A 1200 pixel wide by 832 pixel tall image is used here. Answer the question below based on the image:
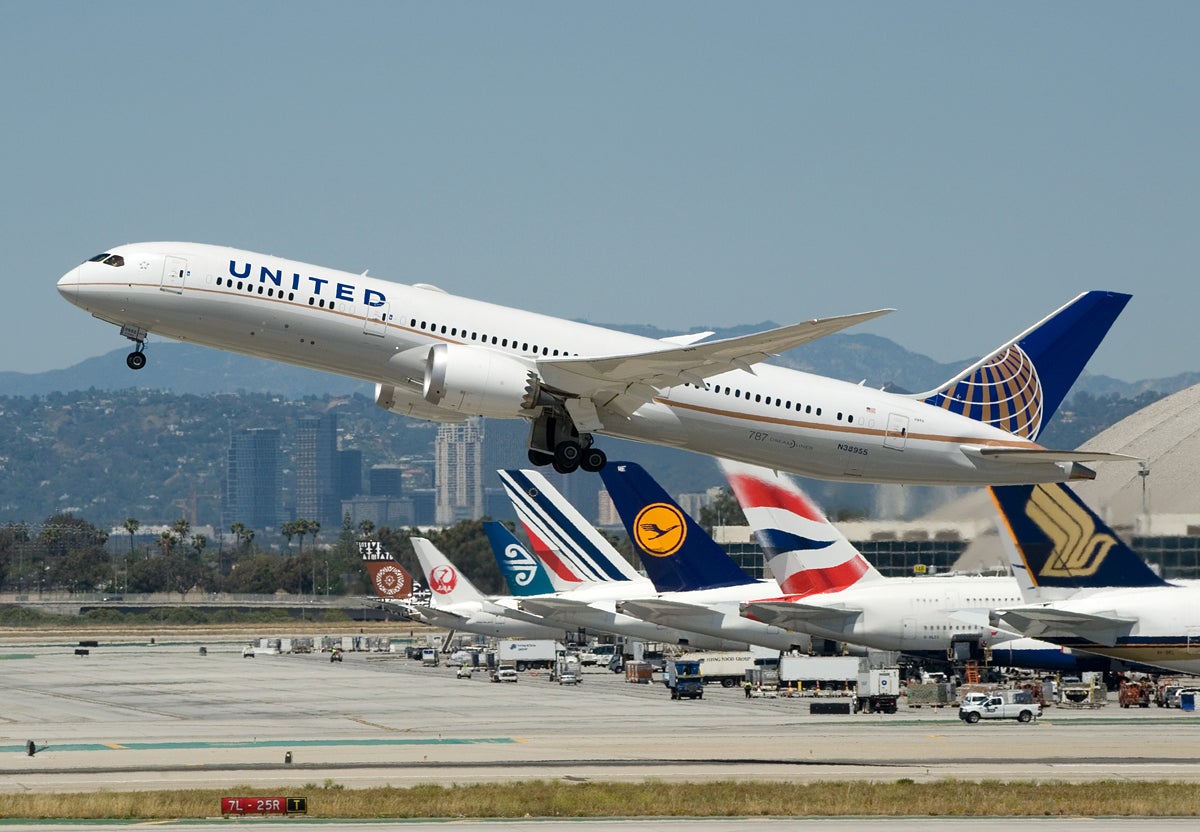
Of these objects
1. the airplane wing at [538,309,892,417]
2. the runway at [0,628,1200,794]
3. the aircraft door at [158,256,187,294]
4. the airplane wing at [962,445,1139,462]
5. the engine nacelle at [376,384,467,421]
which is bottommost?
the runway at [0,628,1200,794]

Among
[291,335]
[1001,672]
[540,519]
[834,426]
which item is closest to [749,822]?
[834,426]

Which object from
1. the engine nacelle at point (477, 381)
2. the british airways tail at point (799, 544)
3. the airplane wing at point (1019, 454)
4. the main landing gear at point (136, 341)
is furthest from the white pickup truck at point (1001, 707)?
the main landing gear at point (136, 341)

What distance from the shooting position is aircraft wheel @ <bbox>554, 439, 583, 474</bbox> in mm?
46688

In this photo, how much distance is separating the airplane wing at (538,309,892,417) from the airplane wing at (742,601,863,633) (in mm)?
25299

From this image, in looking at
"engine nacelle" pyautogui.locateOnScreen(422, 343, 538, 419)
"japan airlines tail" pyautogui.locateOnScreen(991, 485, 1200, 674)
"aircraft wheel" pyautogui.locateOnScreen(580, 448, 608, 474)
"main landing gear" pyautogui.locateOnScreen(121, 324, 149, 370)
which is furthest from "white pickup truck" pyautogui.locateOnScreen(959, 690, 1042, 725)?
"main landing gear" pyautogui.locateOnScreen(121, 324, 149, 370)

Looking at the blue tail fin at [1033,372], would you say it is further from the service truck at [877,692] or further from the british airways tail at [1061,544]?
the service truck at [877,692]

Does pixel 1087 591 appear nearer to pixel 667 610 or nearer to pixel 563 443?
pixel 667 610

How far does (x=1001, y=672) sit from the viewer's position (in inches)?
3231

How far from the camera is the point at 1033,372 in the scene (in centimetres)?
5266

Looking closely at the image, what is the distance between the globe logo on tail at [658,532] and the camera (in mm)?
77812

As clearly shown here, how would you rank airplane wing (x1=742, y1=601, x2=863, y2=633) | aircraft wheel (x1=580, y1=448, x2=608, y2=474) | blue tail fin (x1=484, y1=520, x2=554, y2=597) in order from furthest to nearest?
blue tail fin (x1=484, y1=520, x2=554, y2=597), airplane wing (x1=742, y1=601, x2=863, y2=633), aircraft wheel (x1=580, y1=448, x2=608, y2=474)

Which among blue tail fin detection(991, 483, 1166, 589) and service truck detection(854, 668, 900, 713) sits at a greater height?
blue tail fin detection(991, 483, 1166, 589)

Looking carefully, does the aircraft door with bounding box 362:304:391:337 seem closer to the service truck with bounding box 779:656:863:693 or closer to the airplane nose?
the airplane nose

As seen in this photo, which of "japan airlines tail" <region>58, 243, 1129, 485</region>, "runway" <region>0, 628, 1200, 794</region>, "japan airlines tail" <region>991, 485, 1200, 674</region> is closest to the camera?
"japan airlines tail" <region>58, 243, 1129, 485</region>
